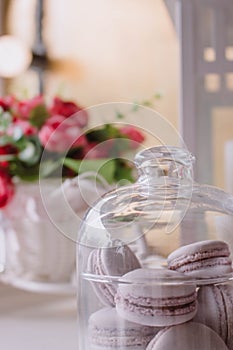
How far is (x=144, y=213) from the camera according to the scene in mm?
443

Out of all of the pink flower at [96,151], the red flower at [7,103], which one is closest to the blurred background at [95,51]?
the red flower at [7,103]

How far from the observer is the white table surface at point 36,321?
24.5 inches

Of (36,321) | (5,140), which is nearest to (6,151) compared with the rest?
(5,140)

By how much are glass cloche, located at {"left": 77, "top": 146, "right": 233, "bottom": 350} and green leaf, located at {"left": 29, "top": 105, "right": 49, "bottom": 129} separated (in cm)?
38

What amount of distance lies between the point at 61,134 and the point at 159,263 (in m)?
0.36

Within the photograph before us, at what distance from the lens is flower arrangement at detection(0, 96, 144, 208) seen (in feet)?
2.54

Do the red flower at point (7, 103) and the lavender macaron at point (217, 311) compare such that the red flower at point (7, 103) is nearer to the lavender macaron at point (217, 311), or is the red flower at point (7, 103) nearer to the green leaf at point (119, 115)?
the green leaf at point (119, 115)

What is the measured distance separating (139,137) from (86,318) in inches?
16.7

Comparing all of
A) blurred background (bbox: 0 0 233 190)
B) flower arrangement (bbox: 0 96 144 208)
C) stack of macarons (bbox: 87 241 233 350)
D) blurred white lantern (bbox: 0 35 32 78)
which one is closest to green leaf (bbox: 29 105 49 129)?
flower arrangement (bbox: 0 96 144 208)

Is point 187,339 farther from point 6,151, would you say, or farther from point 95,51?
point 95,51

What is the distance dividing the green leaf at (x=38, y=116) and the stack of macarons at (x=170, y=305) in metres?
0.46

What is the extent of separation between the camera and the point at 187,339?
1.26 feet

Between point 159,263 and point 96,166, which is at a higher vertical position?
point 96,166

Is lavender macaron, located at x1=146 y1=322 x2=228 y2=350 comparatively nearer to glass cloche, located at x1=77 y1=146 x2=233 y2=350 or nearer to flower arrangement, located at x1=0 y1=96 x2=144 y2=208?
glass cloche, located at x1=77 y1=146 x2=233 y2=350
